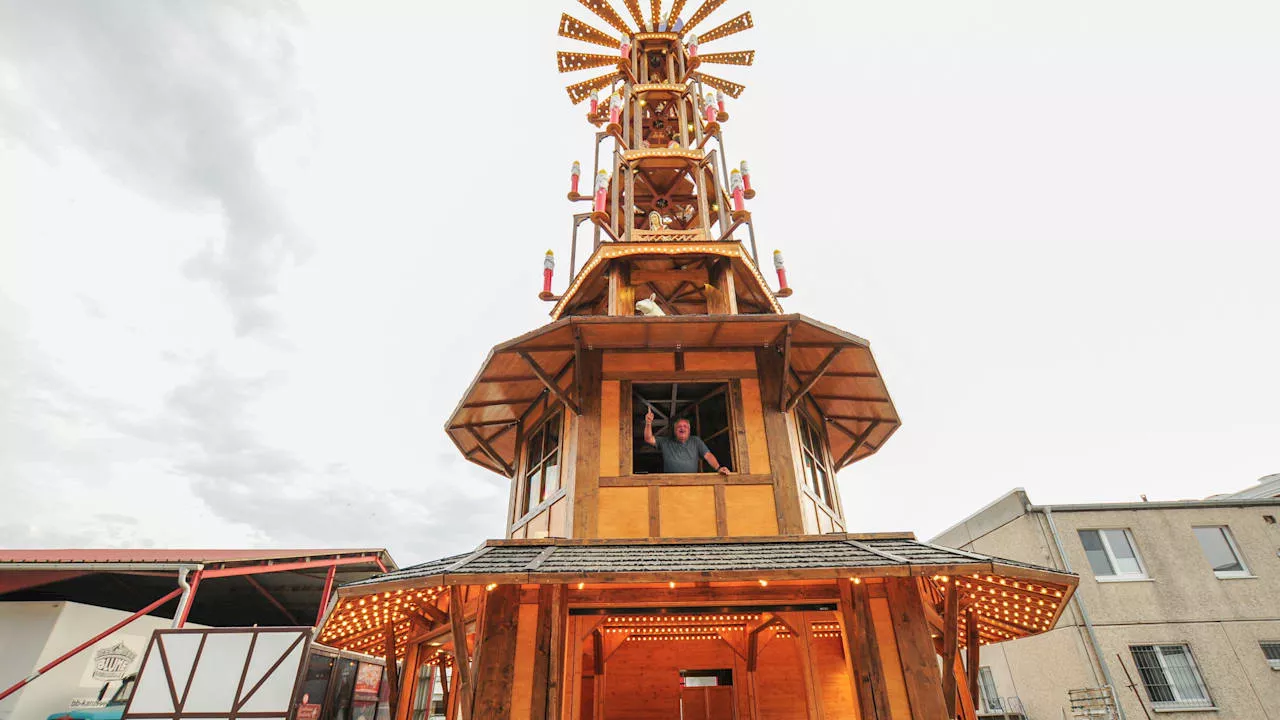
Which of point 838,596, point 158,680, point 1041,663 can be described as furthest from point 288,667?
point 1041,663

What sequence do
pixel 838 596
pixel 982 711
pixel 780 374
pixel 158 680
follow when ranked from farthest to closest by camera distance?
pixel 982 711, pixel 158 680, pixel 780 374, pixel 838 596

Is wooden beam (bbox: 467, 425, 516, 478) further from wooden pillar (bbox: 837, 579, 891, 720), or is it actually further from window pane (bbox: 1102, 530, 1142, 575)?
window pane (bbox: 1102, 530, 1142, 575)

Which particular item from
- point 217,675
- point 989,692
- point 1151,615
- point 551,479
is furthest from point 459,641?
point 989,692

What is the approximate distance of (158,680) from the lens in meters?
10.5

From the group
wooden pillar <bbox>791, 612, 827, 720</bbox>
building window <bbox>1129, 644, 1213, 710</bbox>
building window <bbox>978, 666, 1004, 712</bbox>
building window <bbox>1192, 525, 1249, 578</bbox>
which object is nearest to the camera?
wooden pillar <bbox>791, 612, 827, 720</bbox>

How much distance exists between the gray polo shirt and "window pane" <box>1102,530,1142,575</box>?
694 inches

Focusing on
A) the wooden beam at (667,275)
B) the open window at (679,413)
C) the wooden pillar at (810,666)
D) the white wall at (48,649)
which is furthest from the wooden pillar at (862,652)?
the white wall at (48,649)

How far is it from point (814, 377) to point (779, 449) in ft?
4.19

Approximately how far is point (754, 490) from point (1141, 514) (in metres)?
A: 18.4

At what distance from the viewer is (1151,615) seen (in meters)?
17.4

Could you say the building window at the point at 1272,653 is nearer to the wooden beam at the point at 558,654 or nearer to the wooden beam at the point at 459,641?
the wooden beam at the point at 558,654

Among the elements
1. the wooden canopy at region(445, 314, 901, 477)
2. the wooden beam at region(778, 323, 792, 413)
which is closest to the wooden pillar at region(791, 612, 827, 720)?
the wooden beam at region(778, 323, 792, 413)

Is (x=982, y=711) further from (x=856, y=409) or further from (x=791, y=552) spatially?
(x=791, y=552)

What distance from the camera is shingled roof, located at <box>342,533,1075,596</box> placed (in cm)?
559
